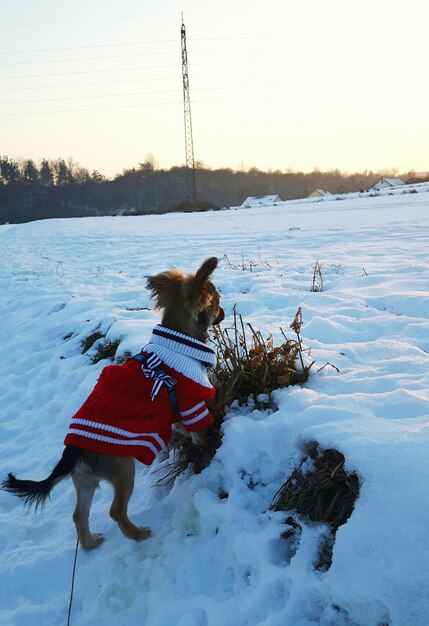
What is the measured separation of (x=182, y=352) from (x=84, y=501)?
1.21 meters

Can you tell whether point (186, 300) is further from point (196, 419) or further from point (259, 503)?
point (259, 503)

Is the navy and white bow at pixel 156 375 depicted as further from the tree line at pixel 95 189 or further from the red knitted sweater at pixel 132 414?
the tree line at pixel 95 189

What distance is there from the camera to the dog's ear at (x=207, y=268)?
327 centimetres

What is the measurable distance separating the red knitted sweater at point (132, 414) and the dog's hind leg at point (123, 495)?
105mm

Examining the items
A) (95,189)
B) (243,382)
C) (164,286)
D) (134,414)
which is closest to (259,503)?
(134,414)

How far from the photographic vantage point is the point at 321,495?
253 cm

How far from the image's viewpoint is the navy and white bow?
121 inches

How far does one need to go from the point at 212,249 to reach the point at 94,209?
87.6 meters

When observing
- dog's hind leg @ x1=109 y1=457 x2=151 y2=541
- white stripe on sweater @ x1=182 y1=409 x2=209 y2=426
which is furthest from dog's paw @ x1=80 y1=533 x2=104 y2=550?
white stripe on sweater @ x1=182 y1=409 x2=209 y2=426

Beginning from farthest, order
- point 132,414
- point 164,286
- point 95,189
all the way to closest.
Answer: point 95,189 → point 164,286 → point 132,414

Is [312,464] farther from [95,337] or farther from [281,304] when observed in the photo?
[95,337]

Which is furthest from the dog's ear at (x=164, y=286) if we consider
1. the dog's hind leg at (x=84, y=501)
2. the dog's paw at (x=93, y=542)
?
the dog's paw at (x=93, y=542)

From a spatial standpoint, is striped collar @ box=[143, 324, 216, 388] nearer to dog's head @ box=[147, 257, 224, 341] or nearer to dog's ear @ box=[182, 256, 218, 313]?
dog's head @ box=[147, 257, 224, 341]

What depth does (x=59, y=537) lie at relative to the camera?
3258 millimetres
